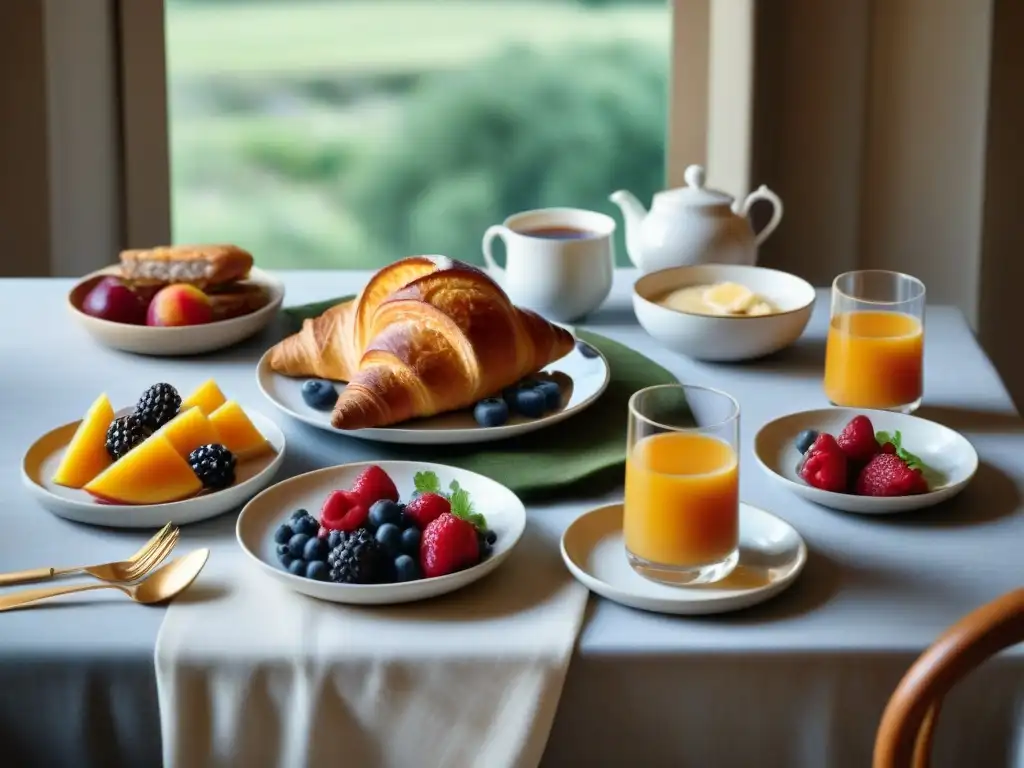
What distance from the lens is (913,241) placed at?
264 centimetres

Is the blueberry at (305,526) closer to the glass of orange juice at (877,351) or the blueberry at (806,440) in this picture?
the blueberry at (806,440)

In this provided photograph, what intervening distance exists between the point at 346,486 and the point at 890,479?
0.47 meters

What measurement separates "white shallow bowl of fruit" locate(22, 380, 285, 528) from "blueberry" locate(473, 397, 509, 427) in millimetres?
198

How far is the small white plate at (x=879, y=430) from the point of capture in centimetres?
115

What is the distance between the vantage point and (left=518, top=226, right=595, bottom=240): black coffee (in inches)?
67.9

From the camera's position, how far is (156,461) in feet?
3.75

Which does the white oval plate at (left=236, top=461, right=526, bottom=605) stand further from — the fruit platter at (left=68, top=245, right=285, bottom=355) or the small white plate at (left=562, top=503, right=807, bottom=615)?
the fruit platter at (left=68, top=245, right=285, bottom=355)

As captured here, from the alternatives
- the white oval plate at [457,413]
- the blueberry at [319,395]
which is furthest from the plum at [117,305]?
the blueberry at [319,395]

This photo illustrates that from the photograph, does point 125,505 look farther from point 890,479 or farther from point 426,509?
point 890,479

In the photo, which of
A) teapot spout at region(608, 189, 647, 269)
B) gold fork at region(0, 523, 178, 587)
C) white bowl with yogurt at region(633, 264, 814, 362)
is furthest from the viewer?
teapot spout at region(608, 189, 647, 269)

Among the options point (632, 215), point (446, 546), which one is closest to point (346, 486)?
point (446, 546)

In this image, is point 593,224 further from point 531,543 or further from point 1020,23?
point 1020,23

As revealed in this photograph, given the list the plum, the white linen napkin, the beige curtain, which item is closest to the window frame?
the beige curtain

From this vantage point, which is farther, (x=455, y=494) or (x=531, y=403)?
(x=531, y=403)
